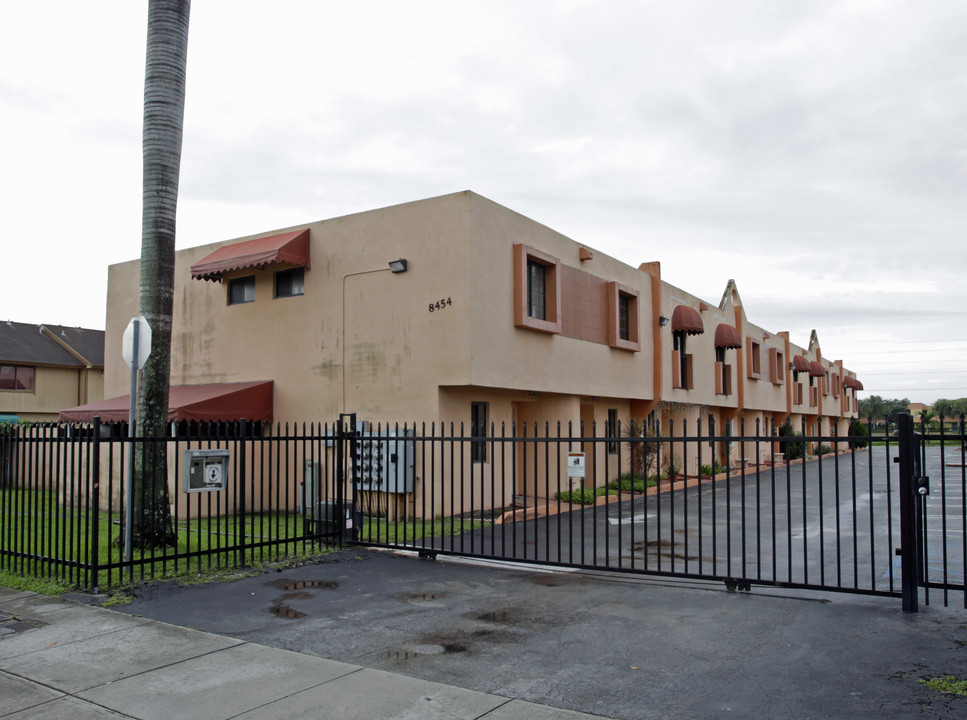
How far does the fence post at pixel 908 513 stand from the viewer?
703 centimetres

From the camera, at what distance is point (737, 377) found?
3334 cm

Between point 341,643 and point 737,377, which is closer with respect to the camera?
point 341,643

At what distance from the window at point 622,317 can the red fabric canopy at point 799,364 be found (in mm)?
23348

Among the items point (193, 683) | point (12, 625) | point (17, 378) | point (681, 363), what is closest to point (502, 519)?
point (193, 683)

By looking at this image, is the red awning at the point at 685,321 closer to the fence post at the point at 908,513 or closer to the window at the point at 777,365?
the window at the point at 777,365

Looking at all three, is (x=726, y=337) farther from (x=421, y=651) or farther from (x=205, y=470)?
(x=421, y=651)

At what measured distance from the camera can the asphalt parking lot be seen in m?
5.23

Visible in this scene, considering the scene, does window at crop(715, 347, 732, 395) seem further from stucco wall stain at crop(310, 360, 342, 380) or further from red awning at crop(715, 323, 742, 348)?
stucco wall stain at crop(310, 360, 342, 380)

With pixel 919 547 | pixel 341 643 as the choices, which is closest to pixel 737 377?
pixel 919 547

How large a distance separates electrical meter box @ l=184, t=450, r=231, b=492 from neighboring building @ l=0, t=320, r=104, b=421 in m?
31.0

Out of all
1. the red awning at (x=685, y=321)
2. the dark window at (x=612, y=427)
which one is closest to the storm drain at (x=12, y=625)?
the dark window at (x=612, y=427)

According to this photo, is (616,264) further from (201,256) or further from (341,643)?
(341,643)

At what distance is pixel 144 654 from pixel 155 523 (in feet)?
15.4

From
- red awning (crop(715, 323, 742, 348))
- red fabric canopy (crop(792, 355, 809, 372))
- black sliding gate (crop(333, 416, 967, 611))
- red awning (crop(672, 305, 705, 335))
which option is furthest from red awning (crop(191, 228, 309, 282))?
red fabric canopy (crop(792, 355, 809, 372))
